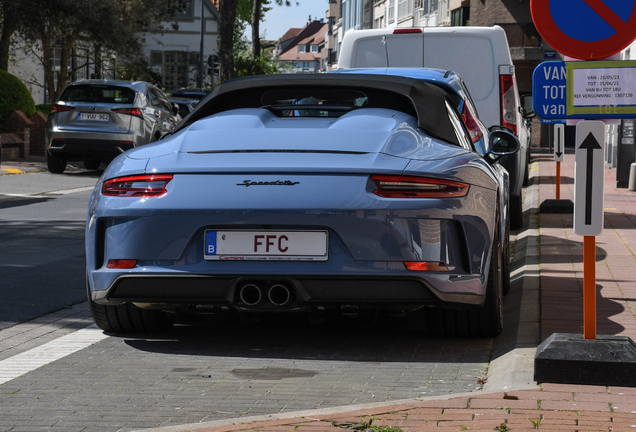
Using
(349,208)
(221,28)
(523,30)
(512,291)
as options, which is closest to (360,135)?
(349,208)

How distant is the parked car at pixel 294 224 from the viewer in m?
4.95

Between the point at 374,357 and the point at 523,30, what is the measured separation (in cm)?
4374

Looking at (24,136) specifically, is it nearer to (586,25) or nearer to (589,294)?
(586,25)

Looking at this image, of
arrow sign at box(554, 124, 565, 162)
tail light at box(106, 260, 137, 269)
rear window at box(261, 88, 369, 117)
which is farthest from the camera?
arrow sign at box(554, 124, 565, 162)

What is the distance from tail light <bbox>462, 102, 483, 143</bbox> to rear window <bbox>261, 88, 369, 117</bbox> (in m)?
1.07

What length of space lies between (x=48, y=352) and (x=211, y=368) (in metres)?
1.00

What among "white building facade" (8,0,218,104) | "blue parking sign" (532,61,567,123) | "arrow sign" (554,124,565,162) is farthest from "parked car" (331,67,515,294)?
"white building facade" (8,0,218,104)

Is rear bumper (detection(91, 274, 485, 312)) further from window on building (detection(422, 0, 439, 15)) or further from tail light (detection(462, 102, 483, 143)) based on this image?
window on building (detection(422, 0, 439, 15))

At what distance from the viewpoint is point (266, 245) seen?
501cm

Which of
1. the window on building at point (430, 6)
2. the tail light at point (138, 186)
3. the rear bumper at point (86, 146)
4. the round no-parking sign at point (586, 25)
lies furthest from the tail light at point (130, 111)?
the window on building at point (430, 6)

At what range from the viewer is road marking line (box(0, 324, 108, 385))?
5043mm

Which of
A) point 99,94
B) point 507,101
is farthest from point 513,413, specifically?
point 99,94

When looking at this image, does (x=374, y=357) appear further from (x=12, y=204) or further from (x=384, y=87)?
(x=12, y=204)

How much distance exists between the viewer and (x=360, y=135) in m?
5.25
